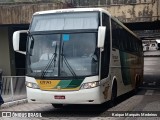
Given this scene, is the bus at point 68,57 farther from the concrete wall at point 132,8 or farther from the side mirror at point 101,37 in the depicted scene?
the concrete wall at point 132,8

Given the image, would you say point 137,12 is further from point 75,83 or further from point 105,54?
point 75,83

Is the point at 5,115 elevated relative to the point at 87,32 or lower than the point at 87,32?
lower

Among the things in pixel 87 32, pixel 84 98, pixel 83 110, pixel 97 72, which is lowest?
pixel 83 110

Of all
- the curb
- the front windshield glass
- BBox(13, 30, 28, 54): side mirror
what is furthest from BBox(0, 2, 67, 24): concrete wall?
the front windshield glass

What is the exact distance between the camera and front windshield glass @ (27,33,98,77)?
1088 cm

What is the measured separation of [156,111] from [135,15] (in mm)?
11227

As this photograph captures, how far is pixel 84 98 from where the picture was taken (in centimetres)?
1070

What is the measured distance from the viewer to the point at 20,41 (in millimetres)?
12078

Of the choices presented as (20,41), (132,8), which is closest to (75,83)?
(20,41)

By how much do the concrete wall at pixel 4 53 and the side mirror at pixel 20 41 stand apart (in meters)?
13.2

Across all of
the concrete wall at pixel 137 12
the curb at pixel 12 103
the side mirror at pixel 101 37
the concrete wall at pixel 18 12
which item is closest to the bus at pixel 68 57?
the side mirror at pixel 101 37

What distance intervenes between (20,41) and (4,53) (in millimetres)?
13962

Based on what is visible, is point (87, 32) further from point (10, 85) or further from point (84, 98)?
point (10, 85)

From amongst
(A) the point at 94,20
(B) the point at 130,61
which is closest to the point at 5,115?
(A) the point at 94,20
